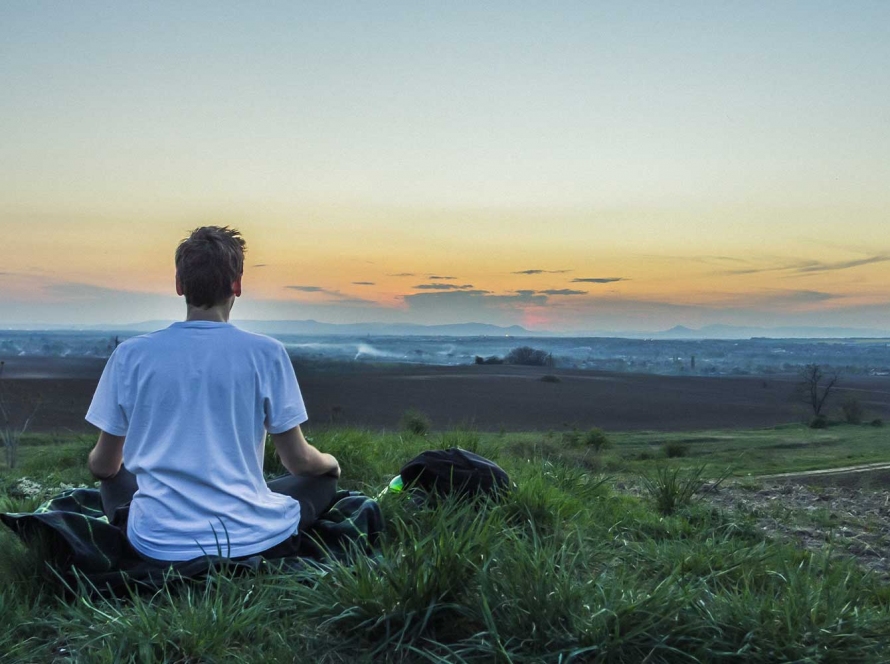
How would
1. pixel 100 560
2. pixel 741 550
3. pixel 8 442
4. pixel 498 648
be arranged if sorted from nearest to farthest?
pixel 498 648, pixel 100 560, pixel 741 550, pixel 8 442

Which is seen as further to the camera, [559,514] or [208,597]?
[559,514]

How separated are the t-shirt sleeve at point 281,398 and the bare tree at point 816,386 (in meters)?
42.4

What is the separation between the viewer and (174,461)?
3.07 meters

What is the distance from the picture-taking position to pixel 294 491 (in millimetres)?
3695

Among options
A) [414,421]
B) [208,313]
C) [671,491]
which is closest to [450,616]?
[208,313]

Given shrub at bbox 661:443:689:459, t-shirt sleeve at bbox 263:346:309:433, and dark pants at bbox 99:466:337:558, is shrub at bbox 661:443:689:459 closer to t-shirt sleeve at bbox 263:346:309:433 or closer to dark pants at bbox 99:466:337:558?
dark pants at bbox 99:466:337:558

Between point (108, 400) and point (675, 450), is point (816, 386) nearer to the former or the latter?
point (675, 450)

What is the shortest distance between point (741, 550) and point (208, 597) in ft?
7.98

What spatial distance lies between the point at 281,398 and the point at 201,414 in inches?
12.6

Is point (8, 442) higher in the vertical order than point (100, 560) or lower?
lower

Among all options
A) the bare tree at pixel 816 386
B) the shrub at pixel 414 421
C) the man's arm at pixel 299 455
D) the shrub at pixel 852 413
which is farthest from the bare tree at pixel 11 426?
the bare tree at pixel 816 386

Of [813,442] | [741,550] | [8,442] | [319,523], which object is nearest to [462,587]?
[319,523]

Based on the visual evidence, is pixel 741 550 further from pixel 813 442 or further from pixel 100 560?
pixel 813 442

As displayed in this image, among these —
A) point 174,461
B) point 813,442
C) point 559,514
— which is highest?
point 174,461
